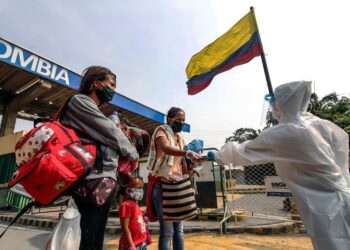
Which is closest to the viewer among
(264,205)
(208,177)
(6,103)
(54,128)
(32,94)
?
(54,128)

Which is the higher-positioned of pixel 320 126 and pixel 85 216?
pixel 320 126

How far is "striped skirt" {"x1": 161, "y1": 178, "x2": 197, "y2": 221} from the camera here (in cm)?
238

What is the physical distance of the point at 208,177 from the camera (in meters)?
6.39

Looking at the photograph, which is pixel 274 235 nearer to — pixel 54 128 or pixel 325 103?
pixel 54 128

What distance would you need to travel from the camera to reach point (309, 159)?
1.71 m

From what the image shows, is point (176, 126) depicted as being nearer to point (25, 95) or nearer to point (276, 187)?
point (276, 187)

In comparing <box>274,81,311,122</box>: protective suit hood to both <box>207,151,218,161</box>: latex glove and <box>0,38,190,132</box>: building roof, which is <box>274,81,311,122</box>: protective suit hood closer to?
<box>207,151,218,161</box>: latex glove

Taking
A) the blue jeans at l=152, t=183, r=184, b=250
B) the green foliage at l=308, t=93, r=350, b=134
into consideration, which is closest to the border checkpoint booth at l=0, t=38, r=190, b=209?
the blue jeans at l=152, t=183, r=184, b=250

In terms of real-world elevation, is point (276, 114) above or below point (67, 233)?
above

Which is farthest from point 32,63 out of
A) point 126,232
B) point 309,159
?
point 309,159

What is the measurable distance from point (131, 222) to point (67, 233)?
5.55 feet

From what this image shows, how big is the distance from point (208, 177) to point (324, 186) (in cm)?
479

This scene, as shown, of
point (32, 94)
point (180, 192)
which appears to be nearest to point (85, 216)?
point (180, 192)

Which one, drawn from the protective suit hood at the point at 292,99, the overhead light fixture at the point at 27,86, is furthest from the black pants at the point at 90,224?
the overhead light fixture at the point at 27,86
